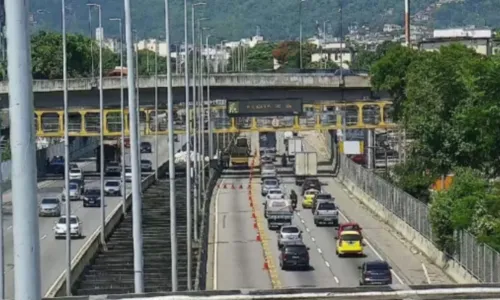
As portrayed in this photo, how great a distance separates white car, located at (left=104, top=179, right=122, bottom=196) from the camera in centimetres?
8088

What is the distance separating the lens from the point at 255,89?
307ft

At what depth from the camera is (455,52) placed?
68.2m

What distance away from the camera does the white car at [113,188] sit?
80875mm

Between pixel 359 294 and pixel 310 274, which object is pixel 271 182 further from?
pixel 359 294

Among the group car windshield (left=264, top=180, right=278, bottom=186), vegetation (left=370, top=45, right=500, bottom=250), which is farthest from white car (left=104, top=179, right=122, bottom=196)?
vegetation (left=370, top=45, right=500, bottom=250)

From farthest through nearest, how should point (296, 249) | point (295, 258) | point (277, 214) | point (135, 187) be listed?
point (277, 214) → point (296, 249) → point (295, 258) → point (135, 187)

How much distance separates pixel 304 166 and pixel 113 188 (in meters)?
17.0

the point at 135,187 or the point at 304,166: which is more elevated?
the point at 135,187

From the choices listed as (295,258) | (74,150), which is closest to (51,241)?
(295,258)

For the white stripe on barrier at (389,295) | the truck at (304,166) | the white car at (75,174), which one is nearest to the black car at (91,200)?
the white car at (75,174)

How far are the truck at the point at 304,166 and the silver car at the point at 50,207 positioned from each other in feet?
88.2

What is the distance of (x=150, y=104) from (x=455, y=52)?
38.1 metres

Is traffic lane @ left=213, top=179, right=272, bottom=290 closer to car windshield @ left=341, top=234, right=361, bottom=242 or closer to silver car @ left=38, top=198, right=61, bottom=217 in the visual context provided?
car windshield @ left=341, top=234, right=361, bottom=242

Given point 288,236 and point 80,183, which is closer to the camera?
point 288,236
